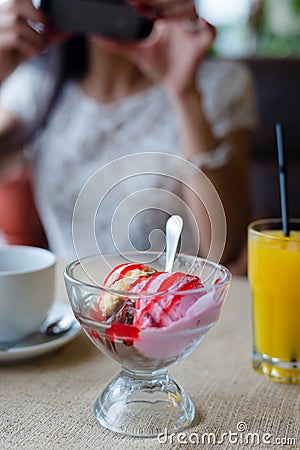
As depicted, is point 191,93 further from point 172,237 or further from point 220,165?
point 172,237

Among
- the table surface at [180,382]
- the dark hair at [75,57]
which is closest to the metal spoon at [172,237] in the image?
the table surface at [180,382]

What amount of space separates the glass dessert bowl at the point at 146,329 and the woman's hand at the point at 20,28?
0.76 meters

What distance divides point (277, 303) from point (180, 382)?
0.47 ft

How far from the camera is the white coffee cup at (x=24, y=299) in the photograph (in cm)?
67

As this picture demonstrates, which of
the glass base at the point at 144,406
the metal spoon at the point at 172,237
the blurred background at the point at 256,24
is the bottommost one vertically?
the glass base at the point at 144,406

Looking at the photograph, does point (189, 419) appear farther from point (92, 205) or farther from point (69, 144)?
point (69, 144)

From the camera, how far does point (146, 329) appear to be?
0.51 metres

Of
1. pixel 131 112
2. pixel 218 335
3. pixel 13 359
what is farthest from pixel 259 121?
pixel 13 359

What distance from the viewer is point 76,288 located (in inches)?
21.3

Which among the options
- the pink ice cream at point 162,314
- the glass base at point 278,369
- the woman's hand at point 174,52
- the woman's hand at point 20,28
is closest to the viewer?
the pink ice cream at point 162,314

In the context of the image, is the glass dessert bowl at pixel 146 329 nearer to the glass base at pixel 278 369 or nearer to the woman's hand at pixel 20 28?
the glass base at pixel 278 369

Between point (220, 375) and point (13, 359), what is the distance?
0.75 feet

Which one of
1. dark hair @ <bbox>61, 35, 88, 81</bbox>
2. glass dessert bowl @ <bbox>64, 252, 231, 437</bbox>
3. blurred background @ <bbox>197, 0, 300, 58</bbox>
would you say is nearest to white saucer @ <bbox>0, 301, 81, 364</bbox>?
glass dessert bowl @ <bbox>64, 252, 231, 437</bbox>

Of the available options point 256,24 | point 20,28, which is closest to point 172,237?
point 20,28
